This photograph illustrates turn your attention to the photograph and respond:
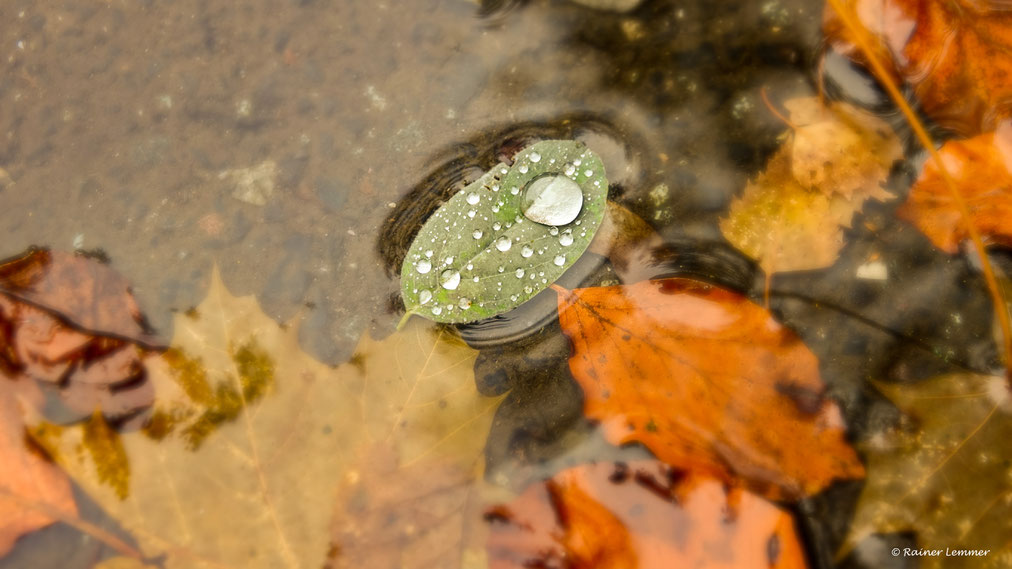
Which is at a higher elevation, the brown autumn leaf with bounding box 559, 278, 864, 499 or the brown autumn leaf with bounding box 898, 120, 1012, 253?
the brown autumn leaf with bounding box 898, 120, 1012, 253

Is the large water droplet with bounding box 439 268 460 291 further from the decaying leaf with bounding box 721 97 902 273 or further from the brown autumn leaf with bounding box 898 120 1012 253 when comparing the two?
the brown autumn leaf with bounding box 898 120 1012 253

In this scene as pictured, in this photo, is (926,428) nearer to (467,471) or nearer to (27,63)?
(467,471)

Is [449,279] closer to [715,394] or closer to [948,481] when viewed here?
[715,394]

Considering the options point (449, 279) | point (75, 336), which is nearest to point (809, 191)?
point (449, 279)

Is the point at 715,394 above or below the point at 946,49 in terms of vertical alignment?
below

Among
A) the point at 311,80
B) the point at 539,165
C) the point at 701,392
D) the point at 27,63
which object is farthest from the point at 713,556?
the point at 27,63

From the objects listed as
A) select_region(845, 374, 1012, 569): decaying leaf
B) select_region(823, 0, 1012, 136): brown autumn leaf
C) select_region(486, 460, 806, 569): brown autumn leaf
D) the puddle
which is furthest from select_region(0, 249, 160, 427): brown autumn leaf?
select_region(823, 0, 1012, 136): brown autumn leaf
